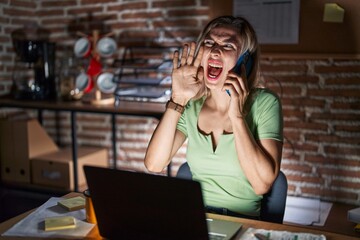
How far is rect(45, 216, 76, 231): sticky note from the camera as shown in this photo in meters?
1.28

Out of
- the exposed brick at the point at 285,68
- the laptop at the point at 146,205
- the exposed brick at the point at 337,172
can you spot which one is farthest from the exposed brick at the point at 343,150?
the laptop at the point at 146,205

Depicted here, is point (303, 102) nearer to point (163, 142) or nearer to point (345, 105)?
point (345, 105)

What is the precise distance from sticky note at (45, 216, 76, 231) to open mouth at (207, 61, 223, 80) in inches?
30.4

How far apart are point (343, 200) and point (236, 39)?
59.3 inches

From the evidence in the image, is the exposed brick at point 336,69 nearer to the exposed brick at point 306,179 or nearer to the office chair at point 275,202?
the exposed brick at point 306,179

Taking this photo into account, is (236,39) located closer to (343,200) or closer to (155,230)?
(155,230)

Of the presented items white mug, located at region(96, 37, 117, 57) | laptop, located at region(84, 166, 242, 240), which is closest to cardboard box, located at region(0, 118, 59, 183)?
white mug, located at region(96, 37, 117, 57)

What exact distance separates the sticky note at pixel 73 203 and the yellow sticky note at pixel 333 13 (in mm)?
1831

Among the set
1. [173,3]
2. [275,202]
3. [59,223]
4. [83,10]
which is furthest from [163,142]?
[83,10]

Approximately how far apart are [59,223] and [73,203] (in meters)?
0.16

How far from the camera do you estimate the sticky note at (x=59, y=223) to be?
4.19 ft

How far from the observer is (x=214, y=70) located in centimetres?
178

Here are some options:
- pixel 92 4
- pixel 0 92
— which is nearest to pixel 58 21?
pixel 92 4

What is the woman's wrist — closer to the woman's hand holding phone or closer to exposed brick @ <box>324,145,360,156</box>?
the woman's hand holding phone
